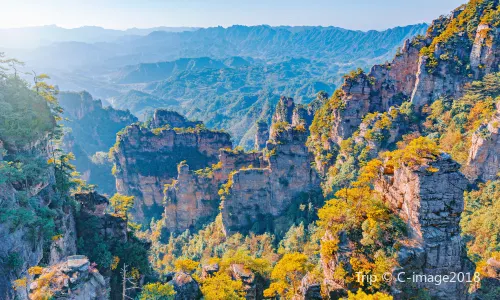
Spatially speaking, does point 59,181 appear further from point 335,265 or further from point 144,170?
point 144,170

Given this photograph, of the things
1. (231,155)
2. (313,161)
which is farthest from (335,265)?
(313,161)

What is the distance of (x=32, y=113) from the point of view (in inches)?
1025

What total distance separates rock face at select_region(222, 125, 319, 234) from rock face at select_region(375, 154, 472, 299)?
25888 mm

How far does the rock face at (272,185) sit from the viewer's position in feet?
150

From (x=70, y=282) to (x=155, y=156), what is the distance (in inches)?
2125

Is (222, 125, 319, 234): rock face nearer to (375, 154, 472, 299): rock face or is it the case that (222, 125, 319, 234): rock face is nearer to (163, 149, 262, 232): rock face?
(163, 149, 262, 232): rock face

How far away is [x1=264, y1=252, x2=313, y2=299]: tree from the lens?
24531 millimetres

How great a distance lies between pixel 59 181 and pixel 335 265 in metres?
23.7

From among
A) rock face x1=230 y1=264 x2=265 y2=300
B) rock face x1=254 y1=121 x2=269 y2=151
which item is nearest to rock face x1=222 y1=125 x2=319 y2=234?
rock face x1=230 y1=264 x2=265 y2=300

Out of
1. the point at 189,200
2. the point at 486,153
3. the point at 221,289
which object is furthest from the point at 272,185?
the point at 486,153

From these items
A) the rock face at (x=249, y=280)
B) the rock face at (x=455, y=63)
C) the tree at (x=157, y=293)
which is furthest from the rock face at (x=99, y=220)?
the rock face at (x=455, y=63)

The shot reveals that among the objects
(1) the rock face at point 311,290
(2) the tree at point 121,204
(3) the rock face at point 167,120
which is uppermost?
(3) the rock face at point 167,120

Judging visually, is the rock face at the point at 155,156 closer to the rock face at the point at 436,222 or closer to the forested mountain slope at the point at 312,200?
the forested mountain slope at the point at 312,200

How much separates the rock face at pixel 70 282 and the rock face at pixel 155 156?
158 feet
